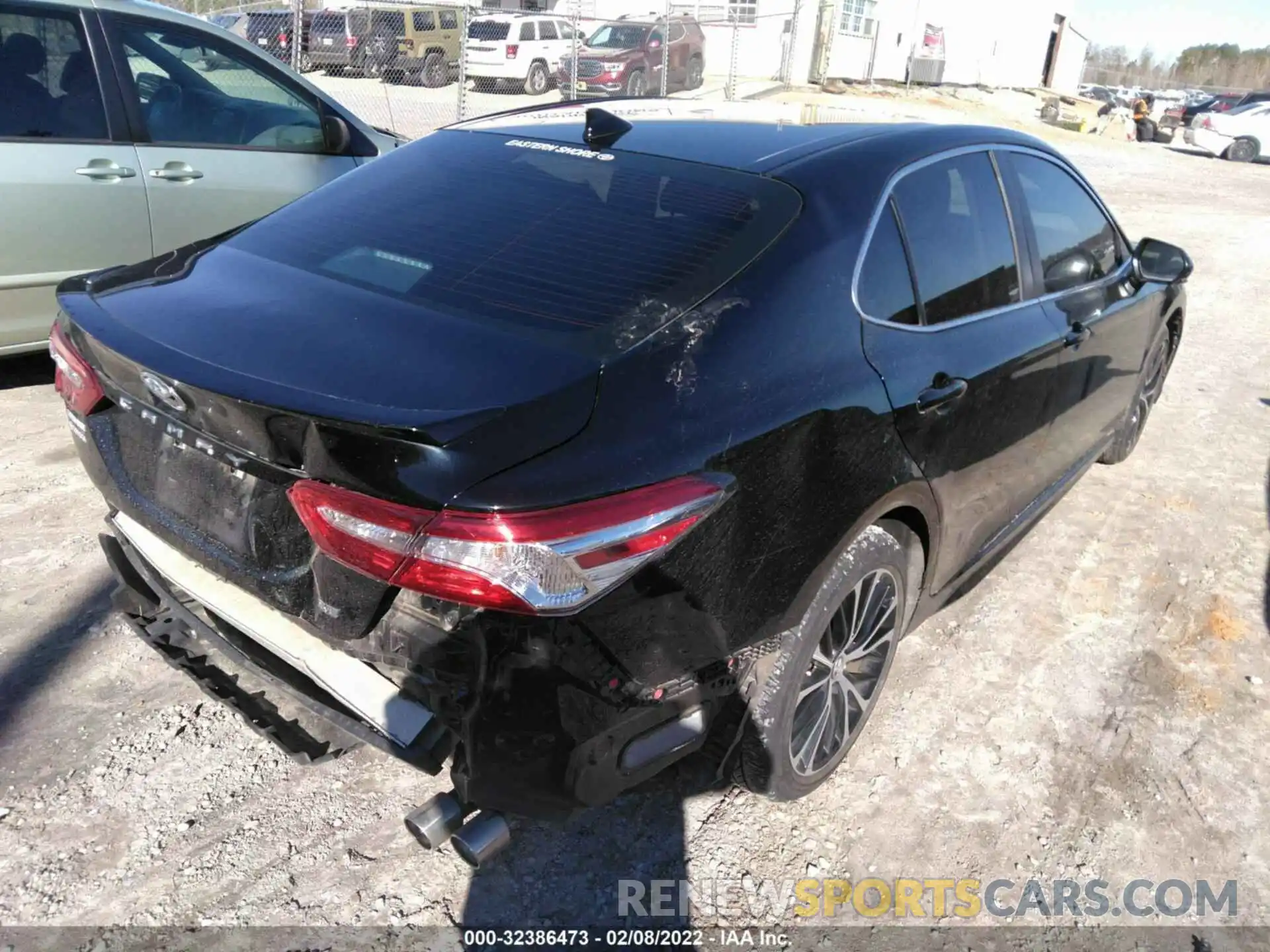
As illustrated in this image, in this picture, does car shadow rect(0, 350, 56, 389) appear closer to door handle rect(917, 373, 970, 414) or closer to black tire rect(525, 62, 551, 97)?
door handle rect(917, 373, 970, 414)

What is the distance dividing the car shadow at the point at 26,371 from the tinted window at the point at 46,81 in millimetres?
1287

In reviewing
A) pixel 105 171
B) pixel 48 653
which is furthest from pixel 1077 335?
pixel 105 171

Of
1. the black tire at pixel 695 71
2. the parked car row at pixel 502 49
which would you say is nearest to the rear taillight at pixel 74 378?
the parked car row at pixel 502 49

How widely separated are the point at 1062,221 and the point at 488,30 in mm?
20355

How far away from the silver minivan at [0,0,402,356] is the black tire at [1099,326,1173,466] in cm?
430

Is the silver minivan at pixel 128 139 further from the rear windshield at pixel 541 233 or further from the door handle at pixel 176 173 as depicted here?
the rear windshield at pixel 541 233

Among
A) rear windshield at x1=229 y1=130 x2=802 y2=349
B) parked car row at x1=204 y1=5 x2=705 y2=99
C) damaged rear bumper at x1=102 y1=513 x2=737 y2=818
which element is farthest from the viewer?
parked car row at x1=204 y1=5 x2=705 y2=99

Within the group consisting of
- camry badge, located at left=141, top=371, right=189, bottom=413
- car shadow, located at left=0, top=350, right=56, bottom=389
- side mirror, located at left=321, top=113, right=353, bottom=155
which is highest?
side mirror, located at left=321, top=113, right=353, bottom=155

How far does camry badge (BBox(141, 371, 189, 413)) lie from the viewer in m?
2.07

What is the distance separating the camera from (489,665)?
6.21ft

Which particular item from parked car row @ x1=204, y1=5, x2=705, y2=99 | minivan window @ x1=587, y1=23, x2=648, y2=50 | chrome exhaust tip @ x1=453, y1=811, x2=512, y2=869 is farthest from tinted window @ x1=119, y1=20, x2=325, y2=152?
minivan window @ x1=587, y1=23, x2=648, y2=50

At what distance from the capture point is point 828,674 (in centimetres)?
265

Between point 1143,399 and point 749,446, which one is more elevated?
point 749,446

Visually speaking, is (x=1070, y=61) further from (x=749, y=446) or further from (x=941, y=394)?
(x=749, y=446)
